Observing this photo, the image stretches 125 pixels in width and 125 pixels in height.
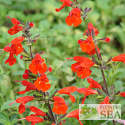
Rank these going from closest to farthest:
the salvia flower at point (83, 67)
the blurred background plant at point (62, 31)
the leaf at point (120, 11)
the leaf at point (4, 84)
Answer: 1. the salvia flower at point (83, 67)
2. the leaf at point (4, 84)
3. the blurred background plant at point (62, 31)
4. the leaf at point (120, 11)

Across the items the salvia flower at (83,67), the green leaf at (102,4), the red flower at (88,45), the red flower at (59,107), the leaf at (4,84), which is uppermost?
the green leaf at (102,4)

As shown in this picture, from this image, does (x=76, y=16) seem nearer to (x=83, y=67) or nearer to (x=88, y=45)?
(x=88, y=45)

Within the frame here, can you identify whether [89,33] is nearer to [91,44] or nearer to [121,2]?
[91,44]

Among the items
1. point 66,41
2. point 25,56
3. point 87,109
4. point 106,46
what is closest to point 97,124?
point 87,109

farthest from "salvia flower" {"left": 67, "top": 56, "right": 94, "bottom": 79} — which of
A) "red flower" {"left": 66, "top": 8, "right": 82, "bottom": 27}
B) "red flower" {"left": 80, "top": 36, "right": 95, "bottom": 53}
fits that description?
"red flower" {"left": 66, "top": 8, "right": 82, "bottom": 27}

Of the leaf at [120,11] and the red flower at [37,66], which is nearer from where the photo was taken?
the red flower at [37,66]

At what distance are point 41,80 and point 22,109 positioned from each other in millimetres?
228

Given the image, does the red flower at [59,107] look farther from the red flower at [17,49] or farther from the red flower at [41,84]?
the red flower at [17,49]

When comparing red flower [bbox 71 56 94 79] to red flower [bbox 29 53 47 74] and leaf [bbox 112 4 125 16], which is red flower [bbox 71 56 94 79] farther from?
leaf [bbox 112 4 125 16]

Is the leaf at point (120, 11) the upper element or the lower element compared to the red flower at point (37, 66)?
upper

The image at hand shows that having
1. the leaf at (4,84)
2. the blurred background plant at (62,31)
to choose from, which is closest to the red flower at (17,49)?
→ the leaf at (4,84)

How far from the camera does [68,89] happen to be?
4.17 feet

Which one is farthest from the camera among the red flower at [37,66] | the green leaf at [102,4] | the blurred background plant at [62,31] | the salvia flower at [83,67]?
the green leaf at [102,4]

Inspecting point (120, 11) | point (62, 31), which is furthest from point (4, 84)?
point (120, 11)
